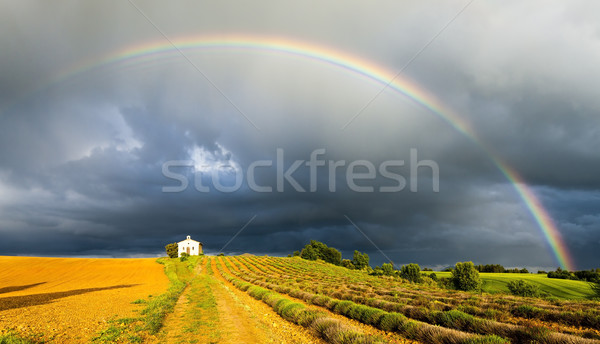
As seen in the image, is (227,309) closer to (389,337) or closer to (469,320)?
(389,337)

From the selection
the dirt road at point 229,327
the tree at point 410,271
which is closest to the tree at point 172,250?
the tree at point 410,271

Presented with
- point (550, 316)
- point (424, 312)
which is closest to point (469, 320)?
point (424, 312)

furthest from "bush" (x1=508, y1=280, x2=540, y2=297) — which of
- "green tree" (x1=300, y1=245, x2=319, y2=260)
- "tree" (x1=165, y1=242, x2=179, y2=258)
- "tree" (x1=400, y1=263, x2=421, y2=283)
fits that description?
"tree" (x1=165, y1=242, x2=179, y2=258)

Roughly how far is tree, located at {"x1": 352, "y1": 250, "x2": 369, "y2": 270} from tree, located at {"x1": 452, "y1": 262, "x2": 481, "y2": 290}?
63.5m

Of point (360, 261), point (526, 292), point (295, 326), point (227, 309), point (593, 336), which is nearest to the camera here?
point (593, 336)

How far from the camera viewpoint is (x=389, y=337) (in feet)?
39.7

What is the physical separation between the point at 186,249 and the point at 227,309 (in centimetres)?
11115

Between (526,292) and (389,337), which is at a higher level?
(389,337)

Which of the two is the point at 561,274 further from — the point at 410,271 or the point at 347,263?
the point at 347,263

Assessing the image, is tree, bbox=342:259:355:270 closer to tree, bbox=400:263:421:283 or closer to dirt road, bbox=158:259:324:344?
tree, bbox=400:263:421:283

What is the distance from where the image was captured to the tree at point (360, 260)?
135300 millimetres

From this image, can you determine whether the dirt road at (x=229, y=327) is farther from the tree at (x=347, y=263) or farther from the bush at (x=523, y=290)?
the tree at (x=347, y=263)

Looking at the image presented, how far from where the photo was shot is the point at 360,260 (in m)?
137

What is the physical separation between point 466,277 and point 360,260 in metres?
68.1
